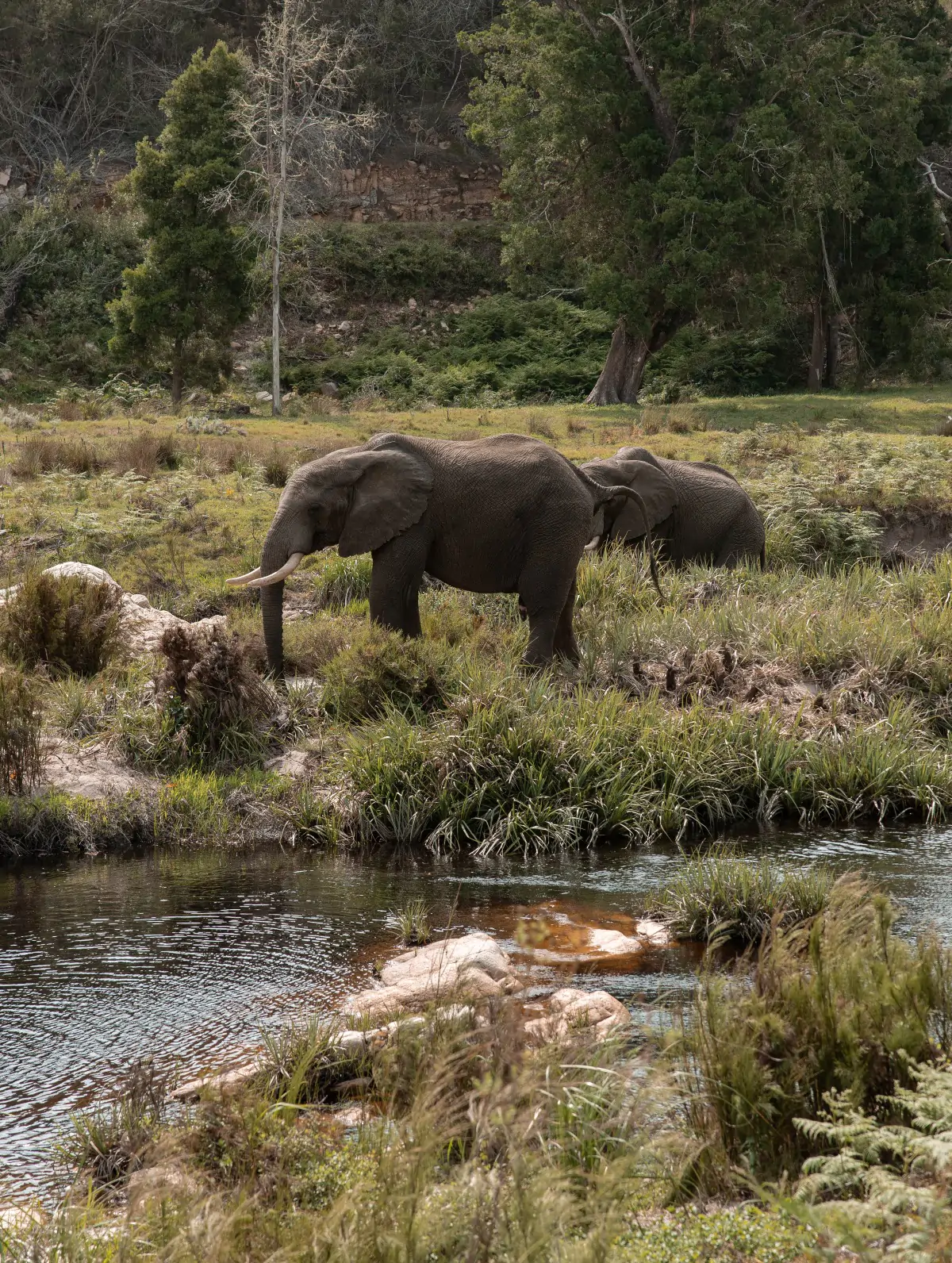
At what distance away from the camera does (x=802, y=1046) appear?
473 centimetres

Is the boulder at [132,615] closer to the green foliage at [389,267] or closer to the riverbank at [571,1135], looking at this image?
the riverbank at [571,1135]

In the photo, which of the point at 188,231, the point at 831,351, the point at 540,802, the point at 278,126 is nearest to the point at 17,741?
the point at 540,802

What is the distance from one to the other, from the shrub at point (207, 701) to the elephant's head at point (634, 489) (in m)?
5.02

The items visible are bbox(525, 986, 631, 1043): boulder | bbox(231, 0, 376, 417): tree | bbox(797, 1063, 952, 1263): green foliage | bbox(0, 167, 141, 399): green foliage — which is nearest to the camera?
bbox(797, 1063, 952, 1263): green foliage

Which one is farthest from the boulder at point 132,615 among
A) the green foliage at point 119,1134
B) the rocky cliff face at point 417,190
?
the rocky cliff face at point 417,190

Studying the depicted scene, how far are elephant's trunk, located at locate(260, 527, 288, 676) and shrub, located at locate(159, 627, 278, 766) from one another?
2.71ft

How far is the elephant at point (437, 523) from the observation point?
12.1 meters

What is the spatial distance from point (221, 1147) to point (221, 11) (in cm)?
5463

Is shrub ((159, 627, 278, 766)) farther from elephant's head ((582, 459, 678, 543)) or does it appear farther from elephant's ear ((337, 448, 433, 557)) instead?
elephant's head ((582, 459, 678, 543))

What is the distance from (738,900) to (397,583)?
514cm

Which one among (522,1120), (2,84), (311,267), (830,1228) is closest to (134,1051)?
(522,1120)

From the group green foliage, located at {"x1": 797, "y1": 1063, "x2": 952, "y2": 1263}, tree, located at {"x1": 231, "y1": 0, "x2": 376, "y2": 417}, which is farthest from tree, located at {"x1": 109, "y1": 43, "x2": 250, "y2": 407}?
green foliage, located at {"x1": 797, "y1": 1063, "x2": 952, "y2": 1263}

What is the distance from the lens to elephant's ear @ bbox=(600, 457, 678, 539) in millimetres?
15609

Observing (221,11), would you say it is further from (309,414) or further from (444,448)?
(444,448)
